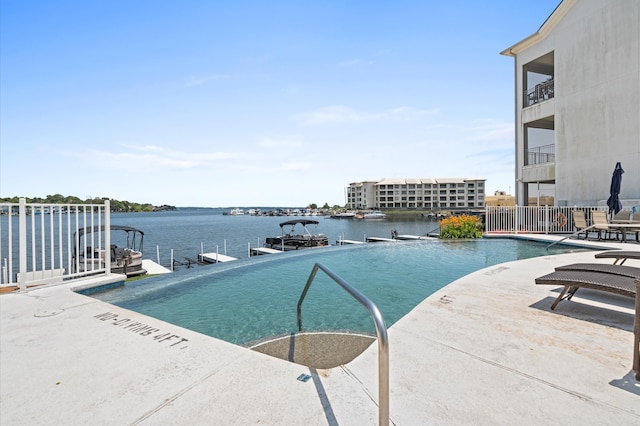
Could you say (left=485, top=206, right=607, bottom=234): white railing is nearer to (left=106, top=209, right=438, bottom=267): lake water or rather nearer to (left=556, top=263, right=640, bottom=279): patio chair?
(left=106, top=209, right=438, bottom=267): lake water

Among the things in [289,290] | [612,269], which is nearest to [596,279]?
[612,269]

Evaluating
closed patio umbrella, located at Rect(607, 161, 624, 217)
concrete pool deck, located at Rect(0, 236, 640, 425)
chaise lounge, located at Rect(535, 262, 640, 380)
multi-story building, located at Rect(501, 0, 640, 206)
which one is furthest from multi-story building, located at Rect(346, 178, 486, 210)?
concrete pool deck, located at Rect(0, 236, 640, 425)

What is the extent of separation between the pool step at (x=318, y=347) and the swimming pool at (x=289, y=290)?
1.21 ft

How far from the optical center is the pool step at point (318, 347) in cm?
354

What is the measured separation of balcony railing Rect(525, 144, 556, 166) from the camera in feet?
Result: 60.8

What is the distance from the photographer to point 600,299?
15.1 feet

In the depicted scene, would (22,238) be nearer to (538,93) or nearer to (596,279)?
(596,279)

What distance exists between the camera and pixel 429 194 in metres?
124

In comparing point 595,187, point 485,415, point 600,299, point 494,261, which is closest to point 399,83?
point 494,261

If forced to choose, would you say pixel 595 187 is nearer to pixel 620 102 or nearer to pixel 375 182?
pixel 620 102

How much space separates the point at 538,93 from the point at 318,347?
21.6 meters

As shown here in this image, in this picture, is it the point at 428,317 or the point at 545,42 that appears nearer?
the point at 428,317

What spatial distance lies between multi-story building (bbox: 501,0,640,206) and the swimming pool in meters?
6.91

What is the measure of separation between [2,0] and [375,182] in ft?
411
